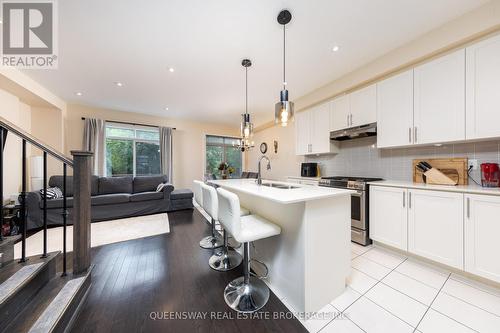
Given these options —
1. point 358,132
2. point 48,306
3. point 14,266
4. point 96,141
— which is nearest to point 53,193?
point 96,141

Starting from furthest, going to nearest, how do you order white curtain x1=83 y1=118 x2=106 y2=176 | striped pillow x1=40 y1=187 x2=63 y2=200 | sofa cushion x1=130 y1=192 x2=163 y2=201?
white curtain x1=83 y1=118 x2=106 y2=176 < sofa cushion x1=130 y1=192 x2=163 y2=201 < striped pillow x1=40 y1=187 x2=63 y2=200

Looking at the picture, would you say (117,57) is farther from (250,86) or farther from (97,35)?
(250,86)

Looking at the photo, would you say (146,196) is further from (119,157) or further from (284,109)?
(284,109)

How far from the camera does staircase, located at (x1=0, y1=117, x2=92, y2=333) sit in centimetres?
110

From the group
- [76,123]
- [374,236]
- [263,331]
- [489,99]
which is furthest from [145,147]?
[489,99]

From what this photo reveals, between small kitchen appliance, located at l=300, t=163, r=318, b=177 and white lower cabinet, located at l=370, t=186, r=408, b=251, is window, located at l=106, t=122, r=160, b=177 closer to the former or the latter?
small kitchen appliance, located at l=300, t=163, r=318, b=177

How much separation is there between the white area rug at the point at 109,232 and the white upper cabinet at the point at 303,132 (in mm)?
3209

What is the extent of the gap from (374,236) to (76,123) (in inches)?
263

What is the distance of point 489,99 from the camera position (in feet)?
5.76

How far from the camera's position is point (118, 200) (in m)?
3.87

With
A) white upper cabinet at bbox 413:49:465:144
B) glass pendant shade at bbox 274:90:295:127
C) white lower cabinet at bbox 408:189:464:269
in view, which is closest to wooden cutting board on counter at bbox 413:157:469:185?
white upper cabinet at bbox 413:49:465:144

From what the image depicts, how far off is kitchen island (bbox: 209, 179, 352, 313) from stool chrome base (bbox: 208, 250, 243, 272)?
51cm

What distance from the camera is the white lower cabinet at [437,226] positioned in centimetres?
179

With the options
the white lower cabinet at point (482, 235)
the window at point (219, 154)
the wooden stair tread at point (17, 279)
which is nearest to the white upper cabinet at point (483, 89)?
the white lower cabinet at point (482, 235)
